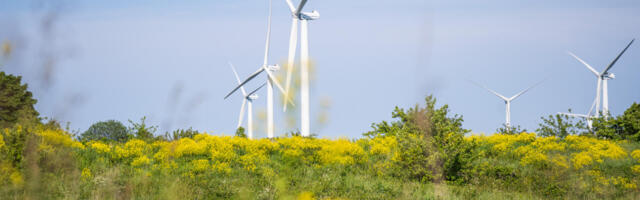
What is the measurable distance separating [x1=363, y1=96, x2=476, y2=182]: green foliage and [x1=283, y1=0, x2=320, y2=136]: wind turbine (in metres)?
10.2

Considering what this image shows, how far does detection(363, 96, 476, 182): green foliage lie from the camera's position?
41.1ft

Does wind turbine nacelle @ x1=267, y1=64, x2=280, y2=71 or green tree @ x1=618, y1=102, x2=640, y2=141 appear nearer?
green tree @ x1=618, y1=102, x2=640, y2=141

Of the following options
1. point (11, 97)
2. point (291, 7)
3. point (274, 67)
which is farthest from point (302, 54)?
point (11, 97)

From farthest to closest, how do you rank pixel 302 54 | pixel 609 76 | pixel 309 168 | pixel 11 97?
1. pixel 609 76
2. pixel 11 97
3. pixel 302 54
4. pixel 309 168

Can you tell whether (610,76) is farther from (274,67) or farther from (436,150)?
(436,150)

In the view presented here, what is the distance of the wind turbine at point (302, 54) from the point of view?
910 inches

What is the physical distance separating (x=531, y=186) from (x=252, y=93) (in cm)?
2604

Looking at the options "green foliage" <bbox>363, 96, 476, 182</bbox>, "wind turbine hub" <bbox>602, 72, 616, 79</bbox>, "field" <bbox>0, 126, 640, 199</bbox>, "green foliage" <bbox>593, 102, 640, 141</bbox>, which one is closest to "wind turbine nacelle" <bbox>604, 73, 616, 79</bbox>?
"wind turbine hub" <bbox>602, 72, 616, 79</bbox>

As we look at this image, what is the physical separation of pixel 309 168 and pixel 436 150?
3.47 m

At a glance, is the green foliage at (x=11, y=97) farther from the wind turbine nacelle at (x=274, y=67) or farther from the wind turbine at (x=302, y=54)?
the wind turbine at (x=302, y=54)

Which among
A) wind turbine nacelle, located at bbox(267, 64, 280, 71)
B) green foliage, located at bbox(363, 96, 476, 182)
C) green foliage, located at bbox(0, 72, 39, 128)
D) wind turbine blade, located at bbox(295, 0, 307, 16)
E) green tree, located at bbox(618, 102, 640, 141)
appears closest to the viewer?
green foliage, located at bbox(363, 96, 476, 182)

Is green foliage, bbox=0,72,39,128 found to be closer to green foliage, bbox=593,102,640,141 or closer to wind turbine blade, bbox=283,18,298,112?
wind turbine blade, bbox=283,18,298,112

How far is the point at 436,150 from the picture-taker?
12695 mm

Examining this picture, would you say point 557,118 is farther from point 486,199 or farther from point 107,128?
point 107,128
